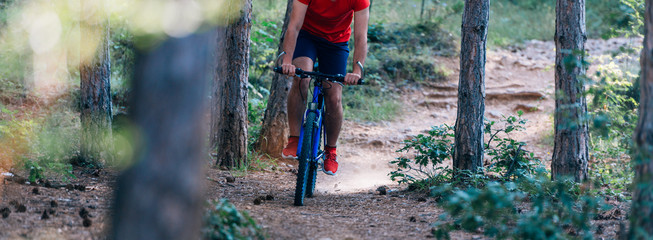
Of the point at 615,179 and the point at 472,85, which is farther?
the point at 615,179

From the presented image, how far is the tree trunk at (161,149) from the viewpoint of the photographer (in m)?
1.77

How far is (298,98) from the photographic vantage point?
4621 mm

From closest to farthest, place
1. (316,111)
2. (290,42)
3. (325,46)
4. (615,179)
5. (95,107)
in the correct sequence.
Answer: (316,111) → (290,42) → (325,46) → (95,107) → (615,179)

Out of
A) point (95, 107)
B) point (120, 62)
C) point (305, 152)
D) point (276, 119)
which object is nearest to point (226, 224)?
point (305, 152)

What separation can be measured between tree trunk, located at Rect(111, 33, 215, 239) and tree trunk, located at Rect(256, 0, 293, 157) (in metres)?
5.15

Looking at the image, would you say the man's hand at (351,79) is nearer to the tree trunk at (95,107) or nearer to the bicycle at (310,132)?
the bicycle at (310,132)

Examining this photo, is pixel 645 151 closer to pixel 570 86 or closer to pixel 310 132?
pixel 310 132

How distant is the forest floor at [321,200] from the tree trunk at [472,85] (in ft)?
2.18

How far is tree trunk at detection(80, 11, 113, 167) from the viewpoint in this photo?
5.02m

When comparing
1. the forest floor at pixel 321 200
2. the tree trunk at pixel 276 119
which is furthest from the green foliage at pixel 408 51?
the tree trunk at pixel 276 119

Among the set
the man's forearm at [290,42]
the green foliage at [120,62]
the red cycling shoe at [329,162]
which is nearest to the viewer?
the man's forearm at [290,42]

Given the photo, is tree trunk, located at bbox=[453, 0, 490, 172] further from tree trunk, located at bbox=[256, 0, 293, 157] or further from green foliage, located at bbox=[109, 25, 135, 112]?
green foliage, located at bbox=[109, 25, 135, 112]

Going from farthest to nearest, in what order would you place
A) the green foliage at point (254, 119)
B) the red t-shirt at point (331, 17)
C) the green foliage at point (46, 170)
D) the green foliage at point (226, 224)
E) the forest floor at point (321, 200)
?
the green foliage at point (254, 119) < the red t-shirt at point (331, 17) < the green foliage at point (46, 170) < the forest floor at point (321, 200) < the green foliage at point (226, 224)

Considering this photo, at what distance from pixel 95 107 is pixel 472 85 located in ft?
12.0
